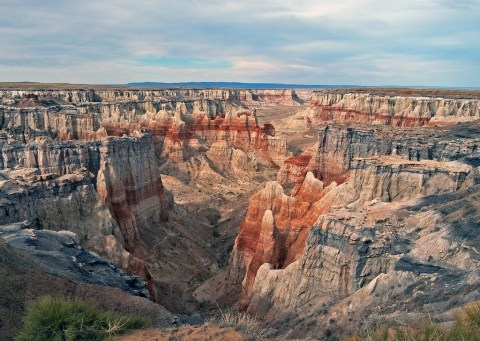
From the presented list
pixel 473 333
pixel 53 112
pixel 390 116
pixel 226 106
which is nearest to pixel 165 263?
pixel 473 333

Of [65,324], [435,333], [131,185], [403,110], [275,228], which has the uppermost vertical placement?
[403,110]

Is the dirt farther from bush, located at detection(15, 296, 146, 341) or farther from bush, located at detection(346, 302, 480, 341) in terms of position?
bush, located at detection(346, 302, 480, 341)

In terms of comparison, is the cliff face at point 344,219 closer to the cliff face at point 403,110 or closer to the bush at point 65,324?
the bush at point 65,324

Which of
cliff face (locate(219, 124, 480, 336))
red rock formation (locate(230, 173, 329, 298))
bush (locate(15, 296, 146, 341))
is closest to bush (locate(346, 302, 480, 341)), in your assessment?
bush (locate(15, 296, 146, 341))

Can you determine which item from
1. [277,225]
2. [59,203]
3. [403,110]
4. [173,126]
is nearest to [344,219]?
[277,225]

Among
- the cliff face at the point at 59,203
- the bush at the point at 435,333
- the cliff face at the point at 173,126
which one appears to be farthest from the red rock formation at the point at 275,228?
the cliff face at the point at 173,126

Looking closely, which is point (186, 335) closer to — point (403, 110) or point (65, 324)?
point (65, 324)
